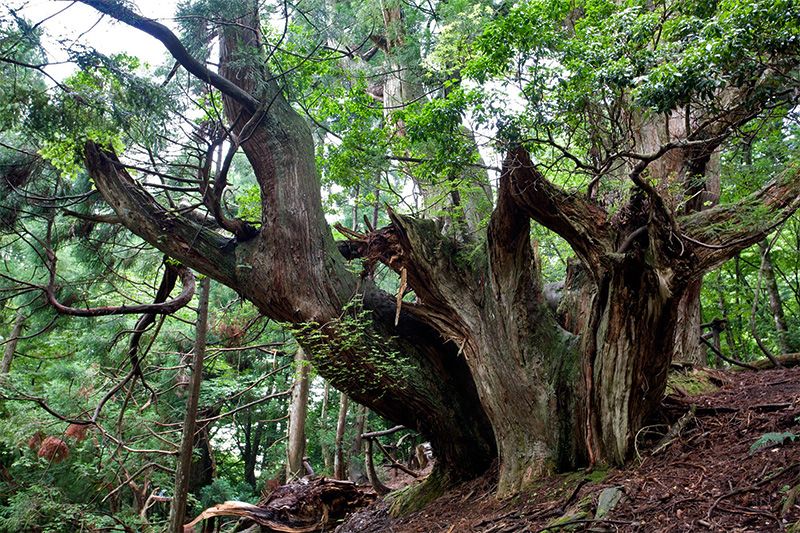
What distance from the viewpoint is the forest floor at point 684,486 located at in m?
2.51

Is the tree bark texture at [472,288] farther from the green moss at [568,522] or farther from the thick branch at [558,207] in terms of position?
the green moss at [568,522]

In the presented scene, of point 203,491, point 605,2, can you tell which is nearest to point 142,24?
point 605,2

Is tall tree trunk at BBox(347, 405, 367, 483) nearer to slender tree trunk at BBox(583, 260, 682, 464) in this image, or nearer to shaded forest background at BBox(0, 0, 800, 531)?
shaded forest background at BBox(0, 0, 800, 531)

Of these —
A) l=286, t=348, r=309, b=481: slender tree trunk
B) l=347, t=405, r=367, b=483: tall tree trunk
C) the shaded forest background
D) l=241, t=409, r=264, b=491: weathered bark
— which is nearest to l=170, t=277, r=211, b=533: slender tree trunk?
the shaded forest background

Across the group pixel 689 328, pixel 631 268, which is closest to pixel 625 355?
pixel 631 268

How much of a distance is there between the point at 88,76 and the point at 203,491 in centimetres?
1157

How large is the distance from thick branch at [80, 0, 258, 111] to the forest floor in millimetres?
4080

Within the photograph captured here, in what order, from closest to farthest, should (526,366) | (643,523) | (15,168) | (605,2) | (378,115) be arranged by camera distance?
(643,523) → (526,366) → (605,2) → (15,168) → (378,115)

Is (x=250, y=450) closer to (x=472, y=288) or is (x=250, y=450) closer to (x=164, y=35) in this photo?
(x=472, y=288)

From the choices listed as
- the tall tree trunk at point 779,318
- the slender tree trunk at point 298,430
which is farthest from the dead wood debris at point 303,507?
the tall tree trunk at point 779,318

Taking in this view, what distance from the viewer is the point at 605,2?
4766 millimetres

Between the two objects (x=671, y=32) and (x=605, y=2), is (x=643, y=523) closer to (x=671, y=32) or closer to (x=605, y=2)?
(x=671, y=32)

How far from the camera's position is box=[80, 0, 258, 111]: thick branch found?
3623 mm

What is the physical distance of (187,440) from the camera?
6.10m
